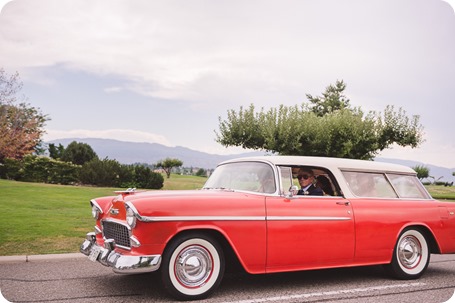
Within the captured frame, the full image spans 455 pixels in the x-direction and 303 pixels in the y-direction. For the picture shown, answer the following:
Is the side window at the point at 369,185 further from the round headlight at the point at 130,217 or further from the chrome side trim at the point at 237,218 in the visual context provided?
the round headlight at the point at 130,217

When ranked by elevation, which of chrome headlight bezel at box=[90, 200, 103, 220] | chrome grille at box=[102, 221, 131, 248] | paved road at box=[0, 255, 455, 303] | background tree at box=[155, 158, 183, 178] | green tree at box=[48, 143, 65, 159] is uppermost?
green tree at box=[48, 143, 65, 159]

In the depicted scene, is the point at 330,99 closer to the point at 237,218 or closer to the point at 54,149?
the point at 54,149

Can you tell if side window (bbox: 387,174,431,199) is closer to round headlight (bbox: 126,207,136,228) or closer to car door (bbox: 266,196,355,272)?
car door (bbox: 266,196,355,272)

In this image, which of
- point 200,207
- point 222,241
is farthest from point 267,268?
point 200,207

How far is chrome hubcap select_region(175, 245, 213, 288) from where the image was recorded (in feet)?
16.3

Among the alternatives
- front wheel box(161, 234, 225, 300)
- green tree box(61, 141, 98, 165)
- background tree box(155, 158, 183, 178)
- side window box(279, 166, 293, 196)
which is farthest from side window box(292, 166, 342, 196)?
background tree box(155, 158, 183, 178)

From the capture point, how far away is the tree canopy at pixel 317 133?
40.4 meters

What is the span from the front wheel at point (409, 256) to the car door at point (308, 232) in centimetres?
90

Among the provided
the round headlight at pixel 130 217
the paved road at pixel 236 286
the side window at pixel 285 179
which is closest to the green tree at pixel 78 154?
the paved road at pixel 236 286

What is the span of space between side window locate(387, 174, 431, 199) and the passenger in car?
3.64 feet

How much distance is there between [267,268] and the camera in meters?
5.38

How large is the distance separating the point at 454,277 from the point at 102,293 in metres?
4.99

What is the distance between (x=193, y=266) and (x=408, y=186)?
3.97m

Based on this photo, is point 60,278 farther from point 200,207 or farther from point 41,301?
point 200,207
